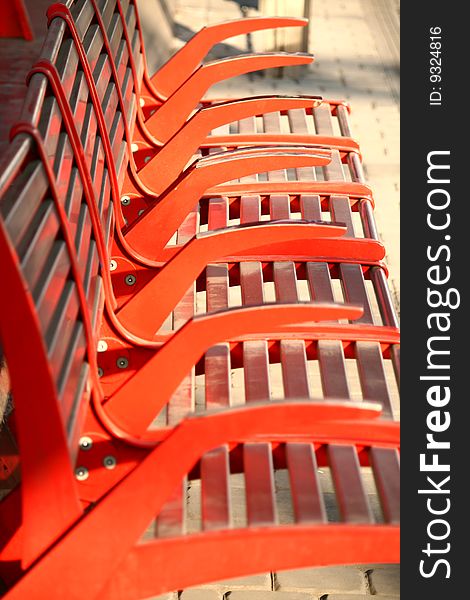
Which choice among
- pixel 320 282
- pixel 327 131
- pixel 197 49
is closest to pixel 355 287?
pixel 320 282

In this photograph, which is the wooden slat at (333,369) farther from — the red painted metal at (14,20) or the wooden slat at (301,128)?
the red painted metal at (14,20)

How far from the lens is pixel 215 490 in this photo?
2.05m

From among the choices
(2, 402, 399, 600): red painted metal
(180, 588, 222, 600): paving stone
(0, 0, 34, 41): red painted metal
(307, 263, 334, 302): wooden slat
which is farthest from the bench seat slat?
(0, 0, 34, 41): red painted metal

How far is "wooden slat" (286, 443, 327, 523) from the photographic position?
6.44 ft

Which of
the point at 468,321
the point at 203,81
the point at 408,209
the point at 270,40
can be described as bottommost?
the point at 468,321

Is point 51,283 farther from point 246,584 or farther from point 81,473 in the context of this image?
point 246,584

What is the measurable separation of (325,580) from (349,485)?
3.19 feet

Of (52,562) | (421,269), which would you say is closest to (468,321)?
(421,269)

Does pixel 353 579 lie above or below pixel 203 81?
below

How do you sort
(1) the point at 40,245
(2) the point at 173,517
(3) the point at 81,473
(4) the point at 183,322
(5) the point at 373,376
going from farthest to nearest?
(4) the point at 183,322 → (5) the point at 373,376 → (3) the point at 81,473 → (2) the point at 173,517 → (1) the point at 40,245

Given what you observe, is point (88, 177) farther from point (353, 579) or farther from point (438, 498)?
point (353, 579)

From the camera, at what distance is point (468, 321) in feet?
9.11

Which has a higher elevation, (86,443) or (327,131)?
(327,131)

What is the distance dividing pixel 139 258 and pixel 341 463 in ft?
3.29
